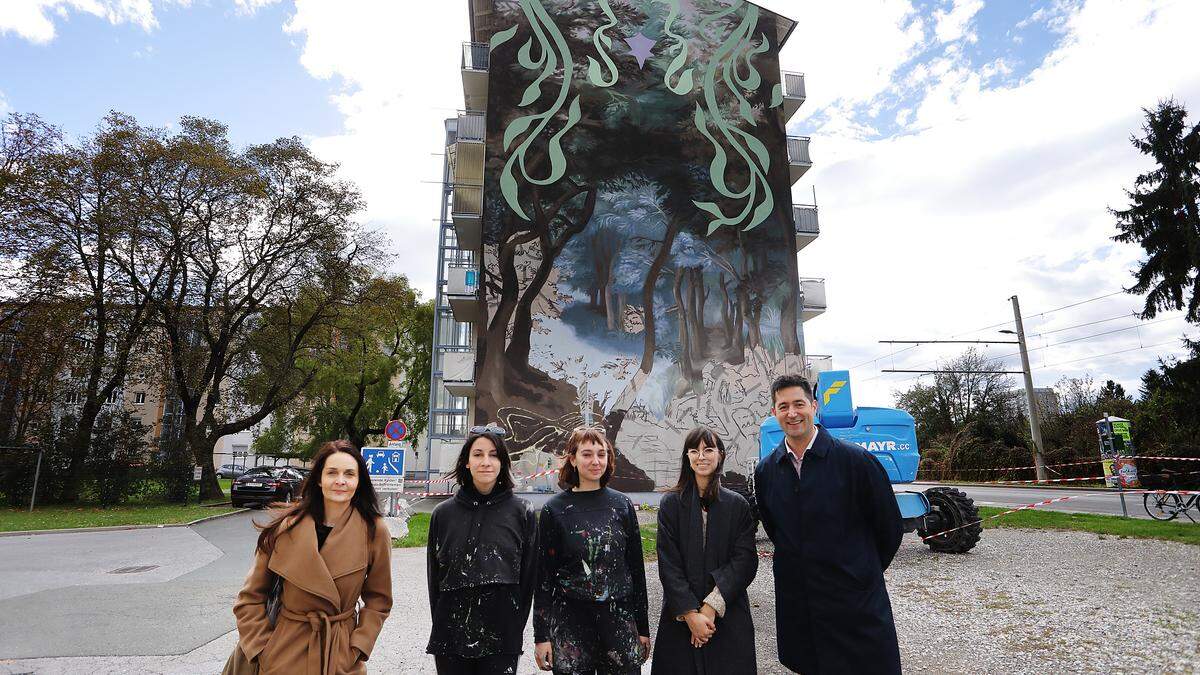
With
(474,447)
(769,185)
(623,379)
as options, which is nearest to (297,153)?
(623,379)

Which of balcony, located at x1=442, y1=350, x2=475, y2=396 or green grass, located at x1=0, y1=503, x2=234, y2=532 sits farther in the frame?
balcony, located at x1=442, y1=350, x2=475, y2=396

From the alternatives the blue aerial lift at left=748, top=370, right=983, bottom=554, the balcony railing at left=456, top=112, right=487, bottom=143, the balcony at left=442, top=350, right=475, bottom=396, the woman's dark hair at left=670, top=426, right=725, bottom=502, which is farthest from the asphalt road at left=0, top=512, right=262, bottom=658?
the balcony railing at left=456, top=112, right=487, bottom=143

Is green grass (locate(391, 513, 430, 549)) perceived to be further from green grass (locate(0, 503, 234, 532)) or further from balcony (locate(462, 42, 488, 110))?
balcony (locate(462, 42, 488, 110))

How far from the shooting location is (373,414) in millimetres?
34562

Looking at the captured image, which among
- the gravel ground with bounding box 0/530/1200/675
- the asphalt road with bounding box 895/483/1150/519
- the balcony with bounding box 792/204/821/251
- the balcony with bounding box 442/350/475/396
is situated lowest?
the gravel ground with bounding box 0/530/1200/675

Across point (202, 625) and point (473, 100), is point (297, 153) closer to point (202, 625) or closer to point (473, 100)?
point (473, 100)

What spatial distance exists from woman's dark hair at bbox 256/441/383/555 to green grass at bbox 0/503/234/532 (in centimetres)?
1588

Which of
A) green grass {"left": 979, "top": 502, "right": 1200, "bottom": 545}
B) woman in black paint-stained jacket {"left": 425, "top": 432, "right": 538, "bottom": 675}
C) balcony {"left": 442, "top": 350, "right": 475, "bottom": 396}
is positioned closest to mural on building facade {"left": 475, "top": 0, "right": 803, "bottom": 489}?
balcony {"left": 442, "top": 350, "right": 475, "bottom": 396}

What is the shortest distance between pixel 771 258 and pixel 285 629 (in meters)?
22.9

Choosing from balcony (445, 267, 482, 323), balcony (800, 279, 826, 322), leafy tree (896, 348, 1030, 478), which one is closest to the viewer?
balcony (445, 267, 482, 323)

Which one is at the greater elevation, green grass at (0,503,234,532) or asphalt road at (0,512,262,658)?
green grass at (0,503,234,532)

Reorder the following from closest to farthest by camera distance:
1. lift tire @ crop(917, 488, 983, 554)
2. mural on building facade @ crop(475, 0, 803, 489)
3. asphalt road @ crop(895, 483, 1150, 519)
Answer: lift tire @ crop(917, 488, 983, 554) → asphalt road @ crop(895, 483, 1150, 519) → mural on building facade @ crop(475, 0, 803, 489)

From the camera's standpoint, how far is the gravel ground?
481 cm

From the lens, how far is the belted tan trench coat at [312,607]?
269cm
